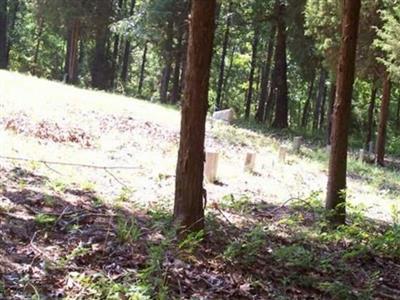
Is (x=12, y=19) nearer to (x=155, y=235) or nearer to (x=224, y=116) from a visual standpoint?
(x=224, y=116)

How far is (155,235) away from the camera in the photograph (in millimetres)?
6512

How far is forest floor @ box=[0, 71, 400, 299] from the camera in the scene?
17.5 ft

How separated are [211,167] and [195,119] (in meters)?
4.94

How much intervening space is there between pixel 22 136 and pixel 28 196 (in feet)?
16.5

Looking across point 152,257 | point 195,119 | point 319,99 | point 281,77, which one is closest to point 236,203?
point 195,119

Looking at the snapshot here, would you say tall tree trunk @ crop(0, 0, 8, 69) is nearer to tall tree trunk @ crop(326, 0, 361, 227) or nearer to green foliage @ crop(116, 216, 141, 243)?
tall tree trunk @ crop(326, 0, 361, 227)

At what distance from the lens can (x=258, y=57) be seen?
4625 centimetres

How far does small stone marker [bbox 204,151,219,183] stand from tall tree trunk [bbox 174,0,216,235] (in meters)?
4.57

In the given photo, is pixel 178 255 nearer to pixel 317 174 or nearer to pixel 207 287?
pixel 207 287

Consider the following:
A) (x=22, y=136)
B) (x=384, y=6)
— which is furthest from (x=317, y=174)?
(x=384, y=6)

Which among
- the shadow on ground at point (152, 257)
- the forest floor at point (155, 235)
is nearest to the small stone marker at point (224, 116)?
the forest floor at point (155, 235)

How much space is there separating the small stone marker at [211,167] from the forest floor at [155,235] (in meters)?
0.20

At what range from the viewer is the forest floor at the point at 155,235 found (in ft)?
17.5

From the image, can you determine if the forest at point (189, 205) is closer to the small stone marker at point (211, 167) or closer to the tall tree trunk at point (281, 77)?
the small stone marker at point (211, 167)
